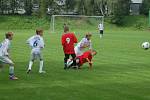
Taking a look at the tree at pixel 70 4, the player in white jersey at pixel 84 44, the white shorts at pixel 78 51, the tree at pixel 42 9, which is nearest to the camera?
the player in white jersey at pixel 84 44

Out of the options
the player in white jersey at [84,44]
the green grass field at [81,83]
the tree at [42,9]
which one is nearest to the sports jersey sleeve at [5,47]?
the green grass field at [81,83]

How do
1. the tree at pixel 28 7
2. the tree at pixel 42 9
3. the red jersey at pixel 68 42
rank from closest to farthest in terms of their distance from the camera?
the red jersey at pixel 68 42
the tree at pixel 42 9
the tree at pixel 28 7

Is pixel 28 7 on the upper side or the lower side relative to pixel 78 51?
upper

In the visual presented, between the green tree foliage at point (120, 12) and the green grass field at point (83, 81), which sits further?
the green tree foliage at point (120, 12)

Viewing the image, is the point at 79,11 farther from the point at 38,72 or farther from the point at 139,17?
the point at 38,72

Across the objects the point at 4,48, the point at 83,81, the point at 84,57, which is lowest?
the point at 83,81

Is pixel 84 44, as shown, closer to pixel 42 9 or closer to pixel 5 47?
pixel 5 47

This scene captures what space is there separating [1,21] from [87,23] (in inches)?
563

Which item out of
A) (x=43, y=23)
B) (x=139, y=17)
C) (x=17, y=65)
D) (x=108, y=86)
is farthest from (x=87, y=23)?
(x=108, y=86)

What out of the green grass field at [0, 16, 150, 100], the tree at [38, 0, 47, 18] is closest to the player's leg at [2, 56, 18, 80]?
the green grass field at [0, 16, 150, 100]

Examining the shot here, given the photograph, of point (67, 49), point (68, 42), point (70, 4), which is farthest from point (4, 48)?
point (70, 4)

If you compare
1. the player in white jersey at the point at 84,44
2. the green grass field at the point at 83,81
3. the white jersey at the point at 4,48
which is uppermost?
the white jersey at the point at 4,48

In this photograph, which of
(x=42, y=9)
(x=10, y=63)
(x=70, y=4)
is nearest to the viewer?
(x=10, y=63)

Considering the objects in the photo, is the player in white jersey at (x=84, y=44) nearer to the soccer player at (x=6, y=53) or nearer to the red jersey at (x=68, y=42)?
the red jersey at (x=68, y=42)
